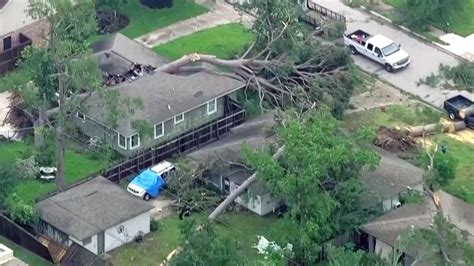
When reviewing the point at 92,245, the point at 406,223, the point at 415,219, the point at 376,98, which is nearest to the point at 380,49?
the point at 376,98

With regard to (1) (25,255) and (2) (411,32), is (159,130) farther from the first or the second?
(2) (411,32)

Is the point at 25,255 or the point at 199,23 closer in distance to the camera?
the point at 25,255

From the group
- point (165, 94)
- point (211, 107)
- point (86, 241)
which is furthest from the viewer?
point (211, 107)

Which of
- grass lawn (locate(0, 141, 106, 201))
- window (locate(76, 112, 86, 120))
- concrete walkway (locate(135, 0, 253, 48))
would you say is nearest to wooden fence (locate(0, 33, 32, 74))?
concrete walkway (locate(135, 0, 253, 48))

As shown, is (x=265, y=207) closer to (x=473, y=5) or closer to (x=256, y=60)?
(x=256, y=60)

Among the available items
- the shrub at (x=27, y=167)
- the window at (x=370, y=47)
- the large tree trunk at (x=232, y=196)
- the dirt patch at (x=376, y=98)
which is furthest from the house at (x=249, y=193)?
the window at (x=370, y=47)

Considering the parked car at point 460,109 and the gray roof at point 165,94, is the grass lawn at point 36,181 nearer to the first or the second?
the gray roof at point 165,94
